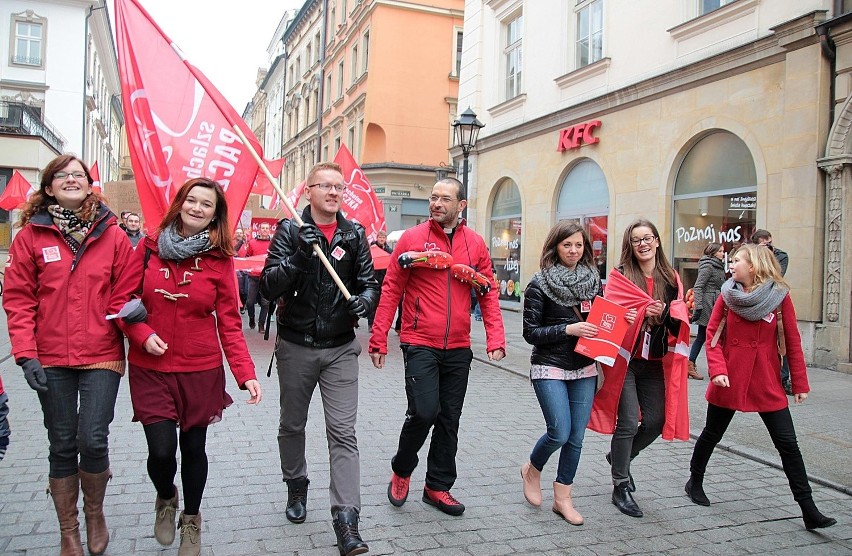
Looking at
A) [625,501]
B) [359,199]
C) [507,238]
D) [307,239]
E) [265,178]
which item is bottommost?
[625,501]

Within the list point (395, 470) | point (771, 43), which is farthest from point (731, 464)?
point (771, 43)

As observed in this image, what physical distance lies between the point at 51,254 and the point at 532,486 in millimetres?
3006

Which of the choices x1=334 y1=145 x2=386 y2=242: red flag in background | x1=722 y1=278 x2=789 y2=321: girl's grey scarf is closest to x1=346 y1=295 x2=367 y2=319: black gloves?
x1=722 y1=278 x2=789 y2=321: girl's grey scarf

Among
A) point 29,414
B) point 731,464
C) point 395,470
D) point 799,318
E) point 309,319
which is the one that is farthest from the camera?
point 799,318

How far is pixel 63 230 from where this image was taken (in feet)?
11.2

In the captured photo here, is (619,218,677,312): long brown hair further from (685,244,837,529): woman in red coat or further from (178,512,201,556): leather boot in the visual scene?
(178,512,201,556): leather boot

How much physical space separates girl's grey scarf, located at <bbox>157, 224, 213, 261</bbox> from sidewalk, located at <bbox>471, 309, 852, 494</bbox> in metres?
4.41

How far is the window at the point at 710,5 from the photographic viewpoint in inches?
470

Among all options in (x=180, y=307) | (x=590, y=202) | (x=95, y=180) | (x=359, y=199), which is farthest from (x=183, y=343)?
(x=590, y=202)

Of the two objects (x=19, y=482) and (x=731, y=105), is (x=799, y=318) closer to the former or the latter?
(x=731, y=105)

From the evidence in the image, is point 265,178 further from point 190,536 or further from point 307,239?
point 190,536

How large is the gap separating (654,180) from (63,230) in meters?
11.8

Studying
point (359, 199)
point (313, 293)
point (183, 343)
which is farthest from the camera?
point (359, 199)

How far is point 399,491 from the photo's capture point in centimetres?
434
